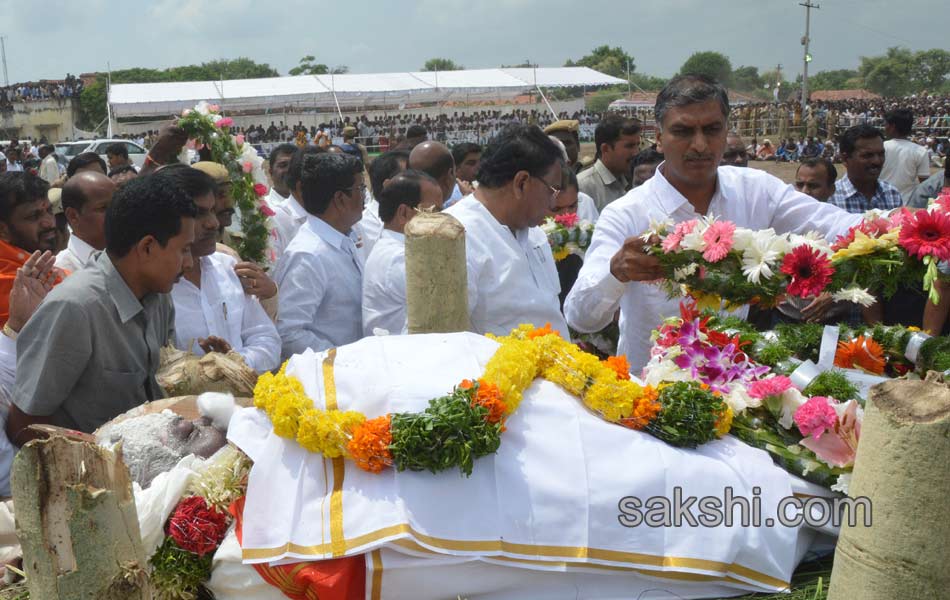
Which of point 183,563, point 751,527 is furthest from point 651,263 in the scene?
point 183,563

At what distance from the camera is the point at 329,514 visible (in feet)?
9.09

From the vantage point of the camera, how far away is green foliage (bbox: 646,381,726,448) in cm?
308

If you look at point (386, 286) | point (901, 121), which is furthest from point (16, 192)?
point (901, 121)

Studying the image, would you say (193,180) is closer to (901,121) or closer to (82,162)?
Result: (82,162)

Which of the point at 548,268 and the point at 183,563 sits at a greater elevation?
the point at 548,268

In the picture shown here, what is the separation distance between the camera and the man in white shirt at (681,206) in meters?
3.81

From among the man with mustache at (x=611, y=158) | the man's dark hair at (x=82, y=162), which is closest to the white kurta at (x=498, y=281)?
the man with mustache at (x=611, y=158)

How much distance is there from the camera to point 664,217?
12.8ft

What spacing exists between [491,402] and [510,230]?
1.79 meters

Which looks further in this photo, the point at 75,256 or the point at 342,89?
the point at 342,89

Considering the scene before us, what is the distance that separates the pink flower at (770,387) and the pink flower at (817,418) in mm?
160

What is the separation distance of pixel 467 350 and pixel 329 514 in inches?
33.8

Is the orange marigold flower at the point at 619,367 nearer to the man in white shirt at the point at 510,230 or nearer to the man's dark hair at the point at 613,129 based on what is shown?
the man in white shirt at the point at 510,230

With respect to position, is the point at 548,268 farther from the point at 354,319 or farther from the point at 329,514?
the point at 329,514
